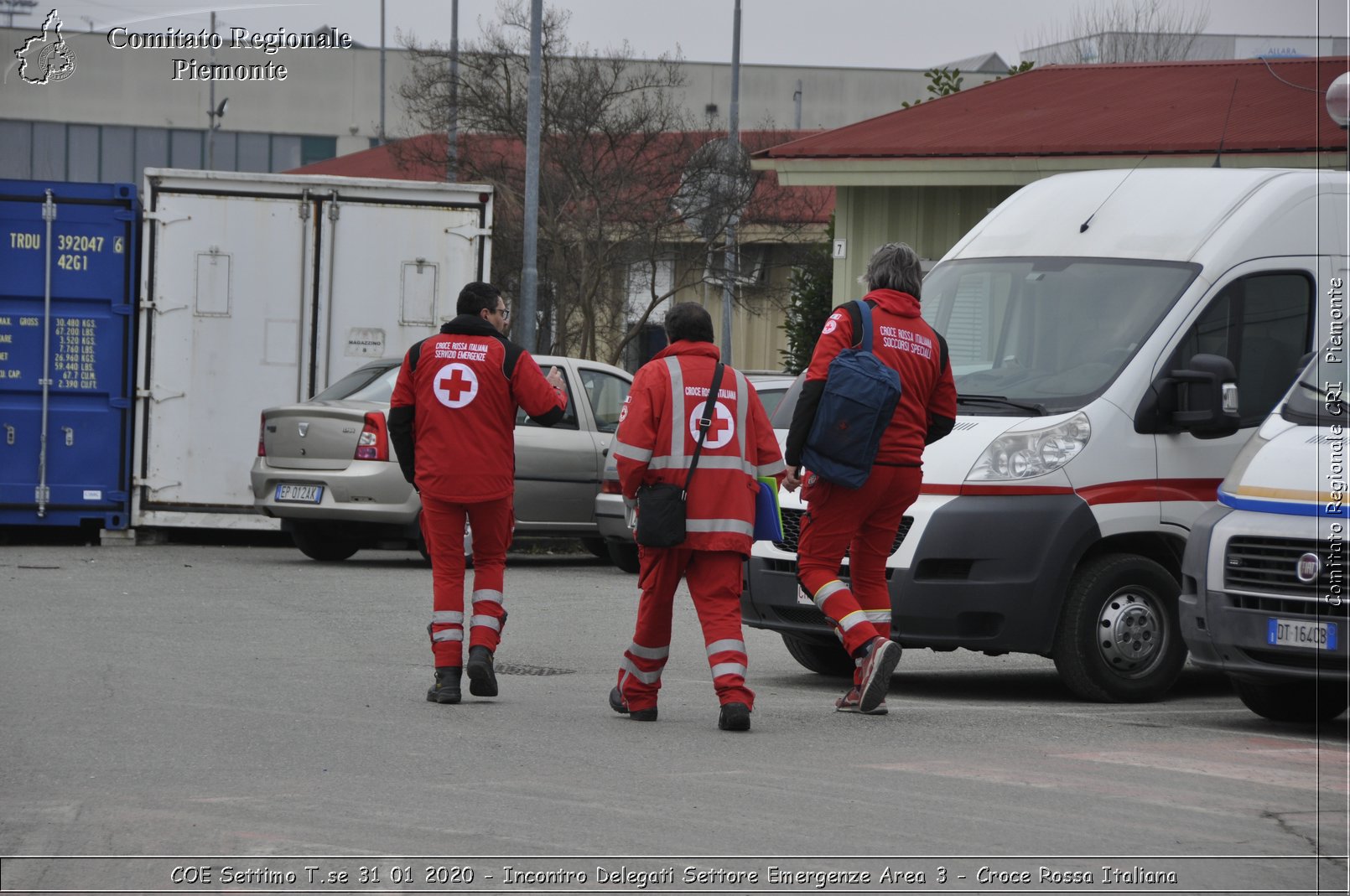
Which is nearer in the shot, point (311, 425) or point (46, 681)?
point (46, 681)

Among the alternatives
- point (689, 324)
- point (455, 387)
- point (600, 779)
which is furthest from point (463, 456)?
point (600, 779)

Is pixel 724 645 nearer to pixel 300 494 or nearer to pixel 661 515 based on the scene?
pixel 661 515

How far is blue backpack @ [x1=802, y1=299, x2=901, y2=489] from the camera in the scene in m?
8.11

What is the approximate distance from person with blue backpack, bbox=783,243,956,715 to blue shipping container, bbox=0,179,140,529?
9818mm

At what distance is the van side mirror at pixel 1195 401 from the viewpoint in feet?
29.3

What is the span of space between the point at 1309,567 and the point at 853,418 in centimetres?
194

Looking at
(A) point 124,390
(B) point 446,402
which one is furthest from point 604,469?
(B) point 446,402

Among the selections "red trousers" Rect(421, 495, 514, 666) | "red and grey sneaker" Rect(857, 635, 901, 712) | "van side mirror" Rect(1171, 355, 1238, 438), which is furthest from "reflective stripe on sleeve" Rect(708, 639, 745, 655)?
"van side mirror" Rect(1171, 355, 1238, 438)

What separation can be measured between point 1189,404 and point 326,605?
6.09 metres

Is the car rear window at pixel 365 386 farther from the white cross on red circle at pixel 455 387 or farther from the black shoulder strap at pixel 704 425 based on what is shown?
the black shoulder strap at pixel 704 425

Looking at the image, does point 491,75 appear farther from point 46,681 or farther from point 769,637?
point 46,681

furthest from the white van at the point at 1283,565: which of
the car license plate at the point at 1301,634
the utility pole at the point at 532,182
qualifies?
the utility pole at the point at 532,182

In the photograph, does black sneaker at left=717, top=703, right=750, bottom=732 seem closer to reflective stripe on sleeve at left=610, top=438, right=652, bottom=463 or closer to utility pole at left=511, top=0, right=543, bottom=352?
reflective stripe on sleeve at left=610, top=438, right=652, bottom=463

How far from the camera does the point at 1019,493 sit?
886 cm
